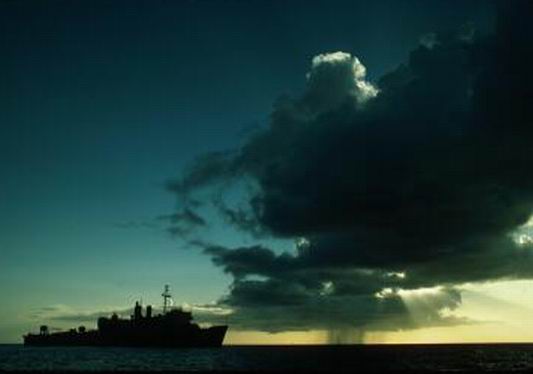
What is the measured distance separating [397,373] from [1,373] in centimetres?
4821

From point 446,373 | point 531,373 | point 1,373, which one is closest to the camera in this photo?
point 1,373

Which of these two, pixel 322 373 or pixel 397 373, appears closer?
pixel 322 373

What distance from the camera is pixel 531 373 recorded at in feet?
266

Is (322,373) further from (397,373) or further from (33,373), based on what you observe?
(33,373)

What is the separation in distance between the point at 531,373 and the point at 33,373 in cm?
6158

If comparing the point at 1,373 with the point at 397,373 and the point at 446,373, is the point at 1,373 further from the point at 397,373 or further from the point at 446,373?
the point at 446,373

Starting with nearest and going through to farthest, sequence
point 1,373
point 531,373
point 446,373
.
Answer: point 1,373
point 531,373
point 446,373

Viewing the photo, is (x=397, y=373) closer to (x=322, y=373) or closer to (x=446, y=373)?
(x=322, y=373)

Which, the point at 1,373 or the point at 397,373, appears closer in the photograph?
the point at 1,373

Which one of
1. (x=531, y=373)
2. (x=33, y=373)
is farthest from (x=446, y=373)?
(x=33, y=373)

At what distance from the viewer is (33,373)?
74375mm

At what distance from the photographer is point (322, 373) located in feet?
250

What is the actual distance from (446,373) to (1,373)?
64.3 metres

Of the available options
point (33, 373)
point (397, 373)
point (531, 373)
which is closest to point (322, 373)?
point (397, 373)
